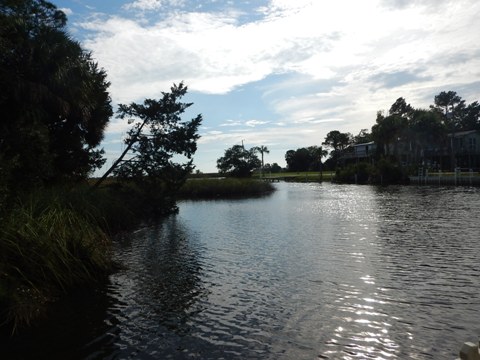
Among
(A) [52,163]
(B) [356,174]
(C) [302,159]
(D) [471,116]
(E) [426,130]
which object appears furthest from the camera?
(C) [302,159]

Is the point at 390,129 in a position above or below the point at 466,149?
above

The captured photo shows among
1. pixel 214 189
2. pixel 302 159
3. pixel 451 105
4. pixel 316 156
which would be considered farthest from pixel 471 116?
pixel 214 189

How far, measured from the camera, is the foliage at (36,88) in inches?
468

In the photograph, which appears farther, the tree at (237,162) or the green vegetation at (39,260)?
the tree at (237,162)

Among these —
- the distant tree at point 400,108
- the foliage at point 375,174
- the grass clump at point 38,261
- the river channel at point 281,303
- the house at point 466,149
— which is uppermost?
the distant tree at point 400,108

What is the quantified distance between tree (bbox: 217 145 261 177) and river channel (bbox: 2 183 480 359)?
71.4 m

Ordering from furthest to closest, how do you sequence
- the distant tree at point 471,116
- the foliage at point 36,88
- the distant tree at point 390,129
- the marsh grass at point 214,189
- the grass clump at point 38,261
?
the distant tree at point 471,116, the distant tree at point 390,129, the marsh grass at point 214,189, the foliage at point 36,88, the grass clump at point 38,261

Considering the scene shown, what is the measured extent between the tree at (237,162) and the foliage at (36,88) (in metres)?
68.6

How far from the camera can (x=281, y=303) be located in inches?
398

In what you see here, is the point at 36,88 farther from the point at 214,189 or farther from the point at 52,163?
the point at 214,189

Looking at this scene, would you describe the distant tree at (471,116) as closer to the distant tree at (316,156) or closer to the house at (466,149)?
the house at (466,149)

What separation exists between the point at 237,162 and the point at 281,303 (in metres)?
82.1

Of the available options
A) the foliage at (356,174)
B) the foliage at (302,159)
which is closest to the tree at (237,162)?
the foliage at (356,174)

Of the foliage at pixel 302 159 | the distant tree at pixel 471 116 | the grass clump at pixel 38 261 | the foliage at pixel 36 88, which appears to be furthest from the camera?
the foliage at pixel 302 159
